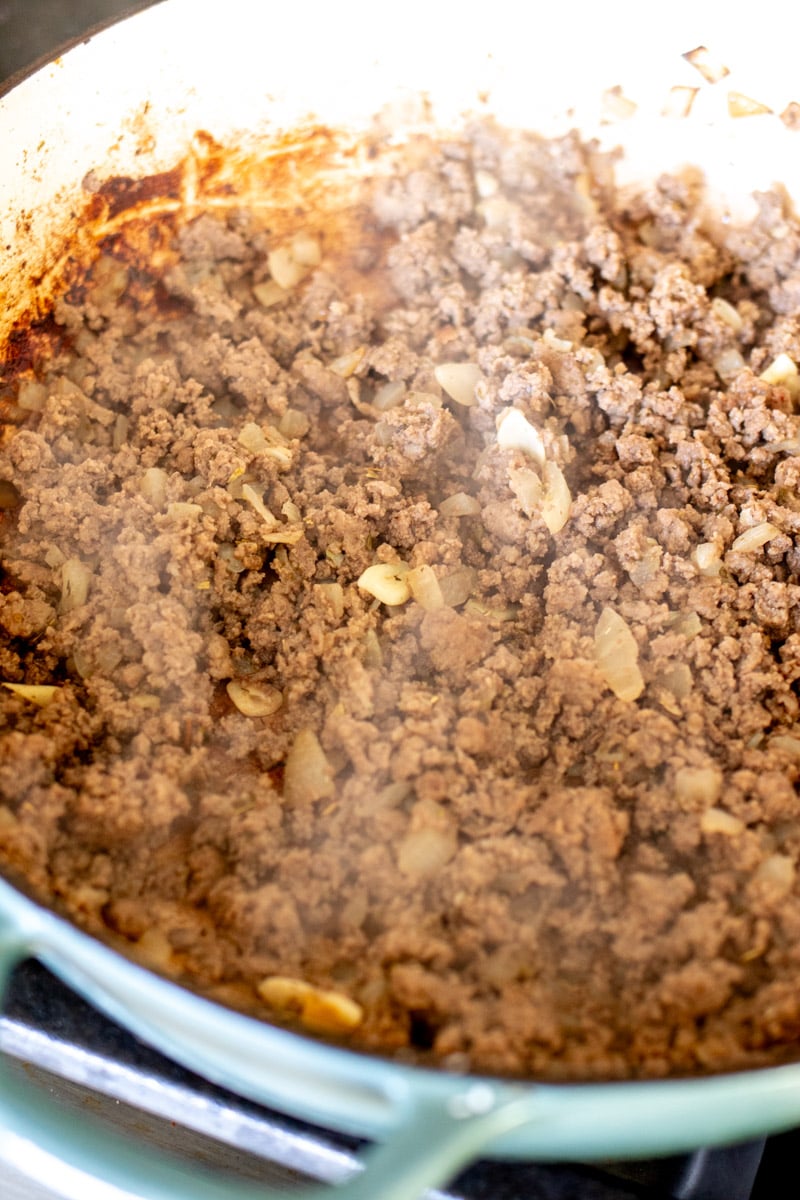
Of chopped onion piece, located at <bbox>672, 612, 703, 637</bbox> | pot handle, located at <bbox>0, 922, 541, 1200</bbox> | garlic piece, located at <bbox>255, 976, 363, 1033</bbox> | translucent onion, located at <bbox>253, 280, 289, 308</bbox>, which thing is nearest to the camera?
pot handle, located at <bbox>0, 922, 541, 1200</bbox>

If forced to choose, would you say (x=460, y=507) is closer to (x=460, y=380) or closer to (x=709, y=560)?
(x=460, y=380)

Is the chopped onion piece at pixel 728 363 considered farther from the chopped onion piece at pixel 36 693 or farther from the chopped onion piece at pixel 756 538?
the chopped onion piece at pixel 36 693

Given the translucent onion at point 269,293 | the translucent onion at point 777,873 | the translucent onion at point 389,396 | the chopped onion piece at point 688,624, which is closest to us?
the translucent onion at point 777,873

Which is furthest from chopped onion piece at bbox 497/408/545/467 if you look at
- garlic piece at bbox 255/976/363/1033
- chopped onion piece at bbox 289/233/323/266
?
garlic piece at bbox 255/976/363/1033

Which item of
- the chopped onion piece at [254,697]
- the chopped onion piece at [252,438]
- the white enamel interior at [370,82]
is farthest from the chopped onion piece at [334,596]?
the white enamel interior at [370,82]

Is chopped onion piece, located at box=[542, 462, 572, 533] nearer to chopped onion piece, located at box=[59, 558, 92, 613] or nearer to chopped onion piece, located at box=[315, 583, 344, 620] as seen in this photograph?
chopped onion piece, located at box=[315, 583, 344, 620]

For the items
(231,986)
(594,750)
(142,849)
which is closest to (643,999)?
(594,750)

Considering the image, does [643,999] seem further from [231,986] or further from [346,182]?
[346,182]

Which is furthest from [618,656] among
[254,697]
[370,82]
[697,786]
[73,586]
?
[370,82]

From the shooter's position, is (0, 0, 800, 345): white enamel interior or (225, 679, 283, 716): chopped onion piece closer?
(225, 679, 283, 716): chopped onion piece
